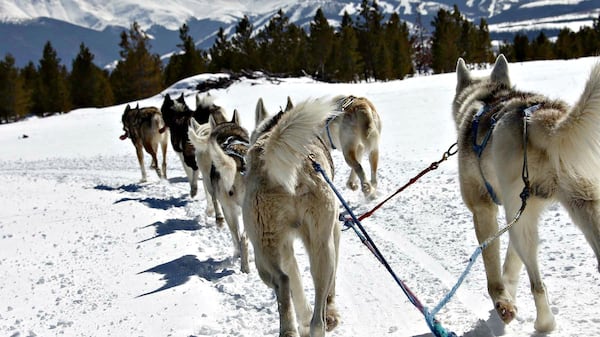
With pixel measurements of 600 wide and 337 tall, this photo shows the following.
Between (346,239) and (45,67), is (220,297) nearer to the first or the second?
(346,239)

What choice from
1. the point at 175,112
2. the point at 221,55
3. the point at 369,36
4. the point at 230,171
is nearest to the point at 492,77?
the point at 230,171

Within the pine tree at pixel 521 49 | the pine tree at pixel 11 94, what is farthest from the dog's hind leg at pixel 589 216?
the pine tree at pixel 521 49

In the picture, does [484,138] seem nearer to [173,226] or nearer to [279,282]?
[279,282]

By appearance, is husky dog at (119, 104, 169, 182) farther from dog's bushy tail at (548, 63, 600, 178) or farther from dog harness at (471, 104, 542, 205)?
dog's bushy tail at (548, 63, 600, 178)

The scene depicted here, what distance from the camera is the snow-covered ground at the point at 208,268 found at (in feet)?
13.7

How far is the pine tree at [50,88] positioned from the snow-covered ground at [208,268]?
3969cm

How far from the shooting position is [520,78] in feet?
A: 72.2

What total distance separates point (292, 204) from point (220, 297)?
2.10 meters

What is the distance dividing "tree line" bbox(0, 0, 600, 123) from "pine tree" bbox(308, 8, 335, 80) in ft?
0.29

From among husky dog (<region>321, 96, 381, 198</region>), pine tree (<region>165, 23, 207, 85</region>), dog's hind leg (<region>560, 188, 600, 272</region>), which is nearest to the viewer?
dog's hind leg (<region>560, 188, 600, 272</region>)

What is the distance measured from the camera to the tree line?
47.0 m

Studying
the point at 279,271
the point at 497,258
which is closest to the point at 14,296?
the point at 279,271

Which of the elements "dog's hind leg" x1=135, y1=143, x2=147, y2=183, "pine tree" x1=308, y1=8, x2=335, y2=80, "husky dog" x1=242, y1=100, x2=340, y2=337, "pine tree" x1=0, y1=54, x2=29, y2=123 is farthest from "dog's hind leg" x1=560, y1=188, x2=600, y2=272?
"pine tree" x1=0, y1=54, x2=29, y2=123

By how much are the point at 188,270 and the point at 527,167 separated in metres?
3.90
